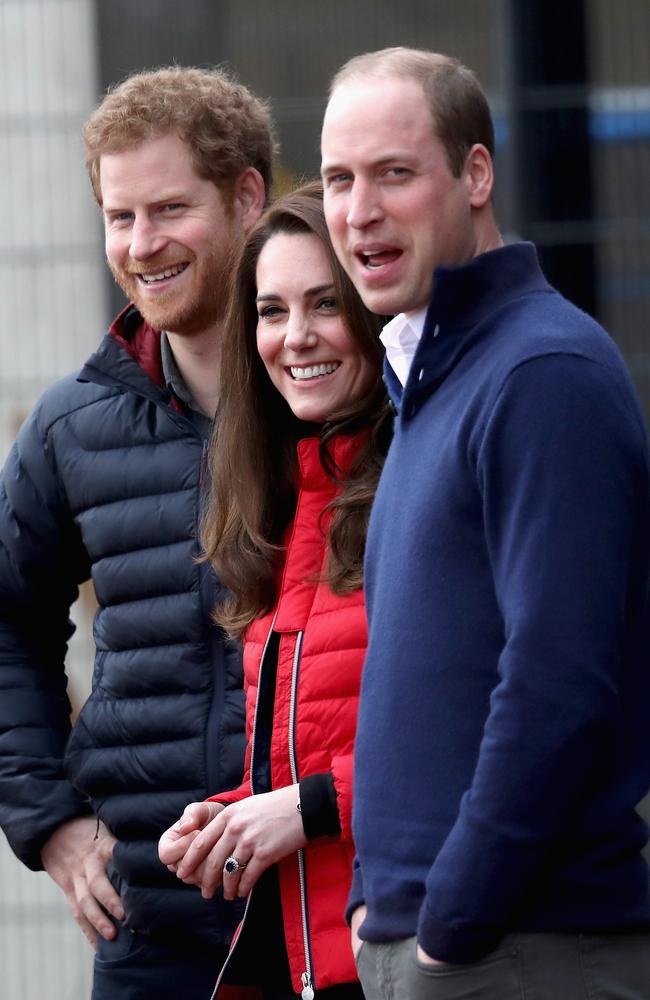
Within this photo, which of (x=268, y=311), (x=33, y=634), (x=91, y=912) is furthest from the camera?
(x=33, y=634)

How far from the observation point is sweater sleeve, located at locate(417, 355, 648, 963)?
64.1 inches

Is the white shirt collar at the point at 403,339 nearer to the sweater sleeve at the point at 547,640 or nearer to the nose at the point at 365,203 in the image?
the nose at the point at 365,203

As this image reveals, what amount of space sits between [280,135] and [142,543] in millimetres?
2181

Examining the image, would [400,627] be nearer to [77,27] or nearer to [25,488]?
[25,488]

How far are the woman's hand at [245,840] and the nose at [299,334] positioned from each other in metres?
0.61

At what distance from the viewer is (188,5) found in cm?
462

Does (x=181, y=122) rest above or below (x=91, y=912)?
above

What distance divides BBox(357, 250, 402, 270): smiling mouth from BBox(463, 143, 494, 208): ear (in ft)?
0.35

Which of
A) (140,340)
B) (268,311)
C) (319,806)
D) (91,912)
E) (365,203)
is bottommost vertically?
(91,912)

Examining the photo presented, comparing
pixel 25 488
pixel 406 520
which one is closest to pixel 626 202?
pixel 25 488

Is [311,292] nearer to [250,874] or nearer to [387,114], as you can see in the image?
[387,114]

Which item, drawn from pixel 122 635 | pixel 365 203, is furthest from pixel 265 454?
pixel 365 203

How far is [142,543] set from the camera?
264 cm

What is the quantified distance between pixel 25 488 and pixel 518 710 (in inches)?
55.2
